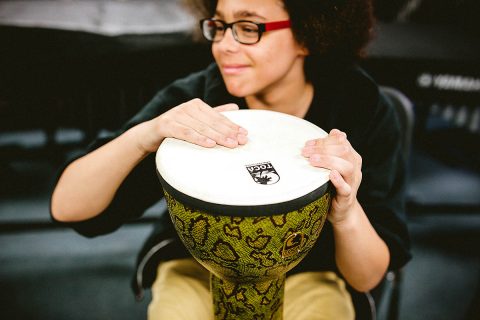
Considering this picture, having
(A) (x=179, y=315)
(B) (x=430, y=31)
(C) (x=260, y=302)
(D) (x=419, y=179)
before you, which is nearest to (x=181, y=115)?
(C) (x=260, y=302)

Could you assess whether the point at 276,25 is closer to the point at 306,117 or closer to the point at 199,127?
the point at 306,117

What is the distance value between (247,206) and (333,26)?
2.32 feet

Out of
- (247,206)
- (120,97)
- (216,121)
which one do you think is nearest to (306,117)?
(216,121)

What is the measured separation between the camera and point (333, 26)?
1.09 m

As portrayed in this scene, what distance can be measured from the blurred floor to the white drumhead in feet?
4.42

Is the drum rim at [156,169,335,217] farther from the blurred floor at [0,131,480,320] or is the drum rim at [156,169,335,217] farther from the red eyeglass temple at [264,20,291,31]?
the blurred floor at [0,131,480,320]

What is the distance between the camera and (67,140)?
9.83ft

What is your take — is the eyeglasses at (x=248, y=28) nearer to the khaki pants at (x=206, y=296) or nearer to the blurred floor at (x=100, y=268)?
the khaki pants at (x=206, y=296)

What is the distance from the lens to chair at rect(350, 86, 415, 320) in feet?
3.37

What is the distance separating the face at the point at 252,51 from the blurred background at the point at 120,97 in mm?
733

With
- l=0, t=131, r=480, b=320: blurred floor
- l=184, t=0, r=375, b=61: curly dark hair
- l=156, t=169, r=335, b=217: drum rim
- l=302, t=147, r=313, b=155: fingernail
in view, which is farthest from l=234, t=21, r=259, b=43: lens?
l=0, t=131, r=480, b=320: blurred floor

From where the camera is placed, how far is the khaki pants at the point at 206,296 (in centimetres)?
97

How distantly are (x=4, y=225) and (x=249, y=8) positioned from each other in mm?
1655

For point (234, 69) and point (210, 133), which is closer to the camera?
point (210, 133)
